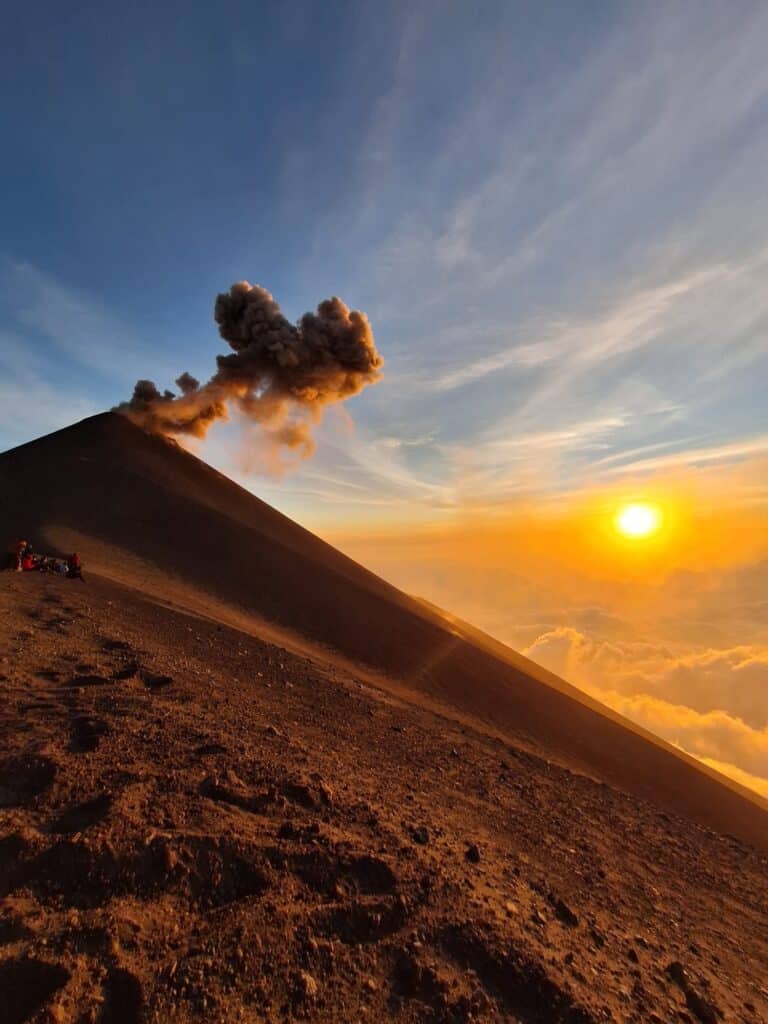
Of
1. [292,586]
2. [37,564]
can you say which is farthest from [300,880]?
[292,586]

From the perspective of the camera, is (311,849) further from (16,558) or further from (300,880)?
(16,558)

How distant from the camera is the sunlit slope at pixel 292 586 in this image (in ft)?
54.4

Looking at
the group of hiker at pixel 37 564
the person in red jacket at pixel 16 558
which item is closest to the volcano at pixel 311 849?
the group of hiker at pixel 37 564

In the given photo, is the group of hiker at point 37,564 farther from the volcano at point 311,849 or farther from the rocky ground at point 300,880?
the rocky ground at point 300,880

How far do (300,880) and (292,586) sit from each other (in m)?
18.2

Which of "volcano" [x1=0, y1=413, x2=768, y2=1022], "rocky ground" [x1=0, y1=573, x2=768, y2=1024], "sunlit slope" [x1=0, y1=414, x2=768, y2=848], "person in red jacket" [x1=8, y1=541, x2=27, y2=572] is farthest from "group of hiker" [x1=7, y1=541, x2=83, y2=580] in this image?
"rocky ground" [x1=0, y1=573, x2=768, y2=1024]

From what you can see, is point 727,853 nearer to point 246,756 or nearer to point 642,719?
point 246,756

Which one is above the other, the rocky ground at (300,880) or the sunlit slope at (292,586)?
the sunlit slope at (292,586)

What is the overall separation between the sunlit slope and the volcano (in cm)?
56

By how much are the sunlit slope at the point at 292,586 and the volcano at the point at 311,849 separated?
0.56 m

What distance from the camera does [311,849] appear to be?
518cm

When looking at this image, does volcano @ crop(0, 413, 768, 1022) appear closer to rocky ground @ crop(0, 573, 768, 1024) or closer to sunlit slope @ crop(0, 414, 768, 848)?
rocky ground @ crop(0, 573, 768, 1024)

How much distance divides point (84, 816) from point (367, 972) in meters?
2.88

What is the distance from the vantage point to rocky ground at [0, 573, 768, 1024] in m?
3.70
